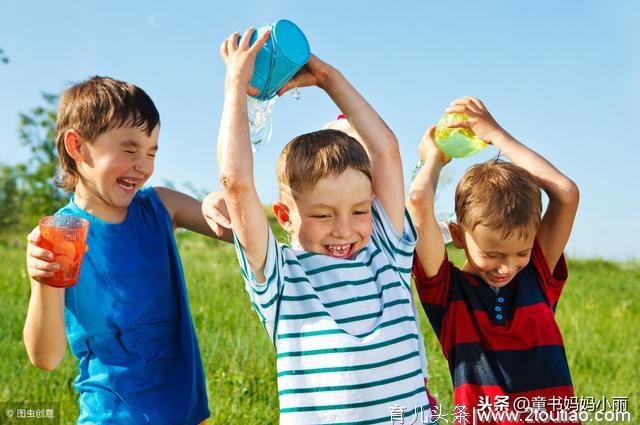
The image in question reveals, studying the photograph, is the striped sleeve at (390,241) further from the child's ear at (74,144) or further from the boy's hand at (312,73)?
the child's ear at (74,144)

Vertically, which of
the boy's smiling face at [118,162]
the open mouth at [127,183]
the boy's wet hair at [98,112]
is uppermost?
the boy's wet hair at [98,112]

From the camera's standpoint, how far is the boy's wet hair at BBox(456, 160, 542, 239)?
2730mm

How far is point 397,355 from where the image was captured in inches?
91.0

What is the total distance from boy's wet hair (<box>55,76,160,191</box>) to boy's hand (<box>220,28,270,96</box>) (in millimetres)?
460

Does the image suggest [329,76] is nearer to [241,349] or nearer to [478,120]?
[478,120]

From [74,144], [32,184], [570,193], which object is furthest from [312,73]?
[32,184]

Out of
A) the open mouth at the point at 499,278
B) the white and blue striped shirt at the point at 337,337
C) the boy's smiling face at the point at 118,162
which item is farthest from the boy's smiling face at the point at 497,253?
the boy's smiling face at the point at 118,162

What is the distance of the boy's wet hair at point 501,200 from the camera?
273cm

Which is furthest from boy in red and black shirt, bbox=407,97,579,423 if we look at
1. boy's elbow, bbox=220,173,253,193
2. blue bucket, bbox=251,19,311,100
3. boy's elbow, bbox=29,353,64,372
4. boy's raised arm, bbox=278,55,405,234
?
boy's elbow, bbox=29,353,64,372

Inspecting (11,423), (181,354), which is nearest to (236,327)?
(11,423)

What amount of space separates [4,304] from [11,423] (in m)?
2.33

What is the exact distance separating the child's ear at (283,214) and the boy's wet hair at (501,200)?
31.4 inches

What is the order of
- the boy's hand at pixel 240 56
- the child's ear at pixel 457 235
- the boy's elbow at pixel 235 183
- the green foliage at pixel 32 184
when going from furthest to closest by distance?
the green foliage at pixel 32 184 < the child's ear at pixel 457 235 < the boy's hand at pixel 240 56 < the boy's elbow at pixel 235 183

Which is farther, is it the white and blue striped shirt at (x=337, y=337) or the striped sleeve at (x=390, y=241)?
the striped sleeve at (x=390, y=241)
